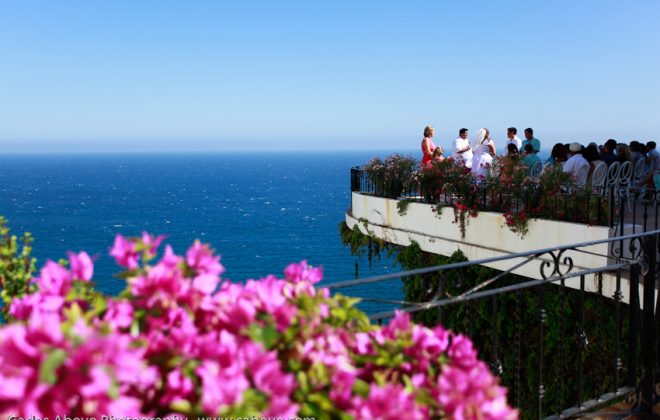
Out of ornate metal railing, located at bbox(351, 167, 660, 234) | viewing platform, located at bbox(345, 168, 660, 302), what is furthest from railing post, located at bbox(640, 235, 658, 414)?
ornate metal railing, located at bbox(351, 167, 660, 234)

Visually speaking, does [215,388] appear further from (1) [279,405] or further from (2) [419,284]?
(2) [419,284]

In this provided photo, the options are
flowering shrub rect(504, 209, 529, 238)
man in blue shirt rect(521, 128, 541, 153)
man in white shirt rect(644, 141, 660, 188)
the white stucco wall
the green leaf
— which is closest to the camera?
the green leaf

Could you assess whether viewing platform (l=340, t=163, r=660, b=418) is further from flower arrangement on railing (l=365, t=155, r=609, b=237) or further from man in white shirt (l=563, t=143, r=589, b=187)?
man in white shirt (l=563, t=143, r=589, b=187)

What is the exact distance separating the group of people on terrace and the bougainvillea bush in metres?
11.7

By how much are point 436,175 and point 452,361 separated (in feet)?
39.2

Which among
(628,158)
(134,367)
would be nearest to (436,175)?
(628,158)

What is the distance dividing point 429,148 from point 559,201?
411 centimetres

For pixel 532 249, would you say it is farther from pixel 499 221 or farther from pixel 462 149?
pixel 462 149

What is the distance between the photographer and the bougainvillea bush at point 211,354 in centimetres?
162

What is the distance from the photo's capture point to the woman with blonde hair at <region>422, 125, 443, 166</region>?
14695 millimetres

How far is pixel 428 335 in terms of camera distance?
2346 mm

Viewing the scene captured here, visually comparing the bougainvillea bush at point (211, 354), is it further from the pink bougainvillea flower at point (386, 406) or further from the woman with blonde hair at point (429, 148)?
the woman with blonde hair at point (429, 148)

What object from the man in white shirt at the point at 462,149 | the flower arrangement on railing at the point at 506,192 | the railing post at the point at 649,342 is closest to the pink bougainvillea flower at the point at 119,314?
the railing post at the point at 649,342

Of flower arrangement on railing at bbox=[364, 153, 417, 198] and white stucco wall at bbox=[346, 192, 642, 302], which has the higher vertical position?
flower arrangement on railing at bbox=[364, 153, 417, 198]
